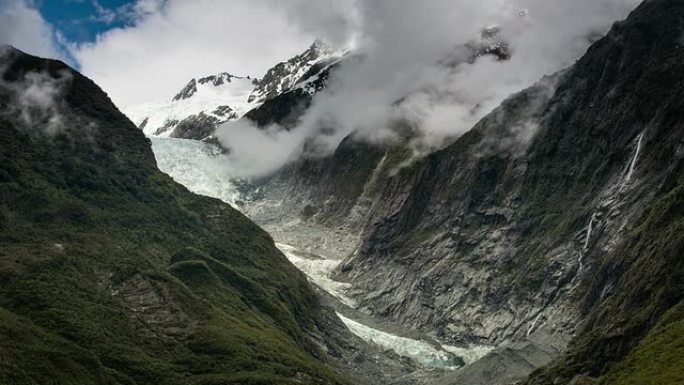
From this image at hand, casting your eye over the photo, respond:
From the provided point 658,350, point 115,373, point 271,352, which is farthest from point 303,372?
point 658,350

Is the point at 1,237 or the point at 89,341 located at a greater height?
the point at 1,237

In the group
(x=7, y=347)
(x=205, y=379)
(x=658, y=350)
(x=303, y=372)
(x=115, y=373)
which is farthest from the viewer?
(x=303, y=372)

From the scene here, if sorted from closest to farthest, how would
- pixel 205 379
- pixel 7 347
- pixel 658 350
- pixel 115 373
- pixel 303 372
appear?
pixel 658 350 < pixel 7 347 < pixel 115 373 < pixel 205 379 < pixel 303 372

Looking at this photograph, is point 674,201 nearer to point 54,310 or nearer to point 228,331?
point 228,331

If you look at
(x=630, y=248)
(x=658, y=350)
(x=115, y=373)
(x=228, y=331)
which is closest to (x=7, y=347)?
(x=115, y=373)

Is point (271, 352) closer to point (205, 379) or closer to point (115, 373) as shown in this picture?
point (205, 379)

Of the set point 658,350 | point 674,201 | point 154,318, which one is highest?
point 674,201

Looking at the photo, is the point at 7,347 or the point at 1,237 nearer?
the point at 7,347

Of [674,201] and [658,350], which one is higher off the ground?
[674,201]

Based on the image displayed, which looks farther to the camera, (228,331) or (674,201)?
(228,331)
